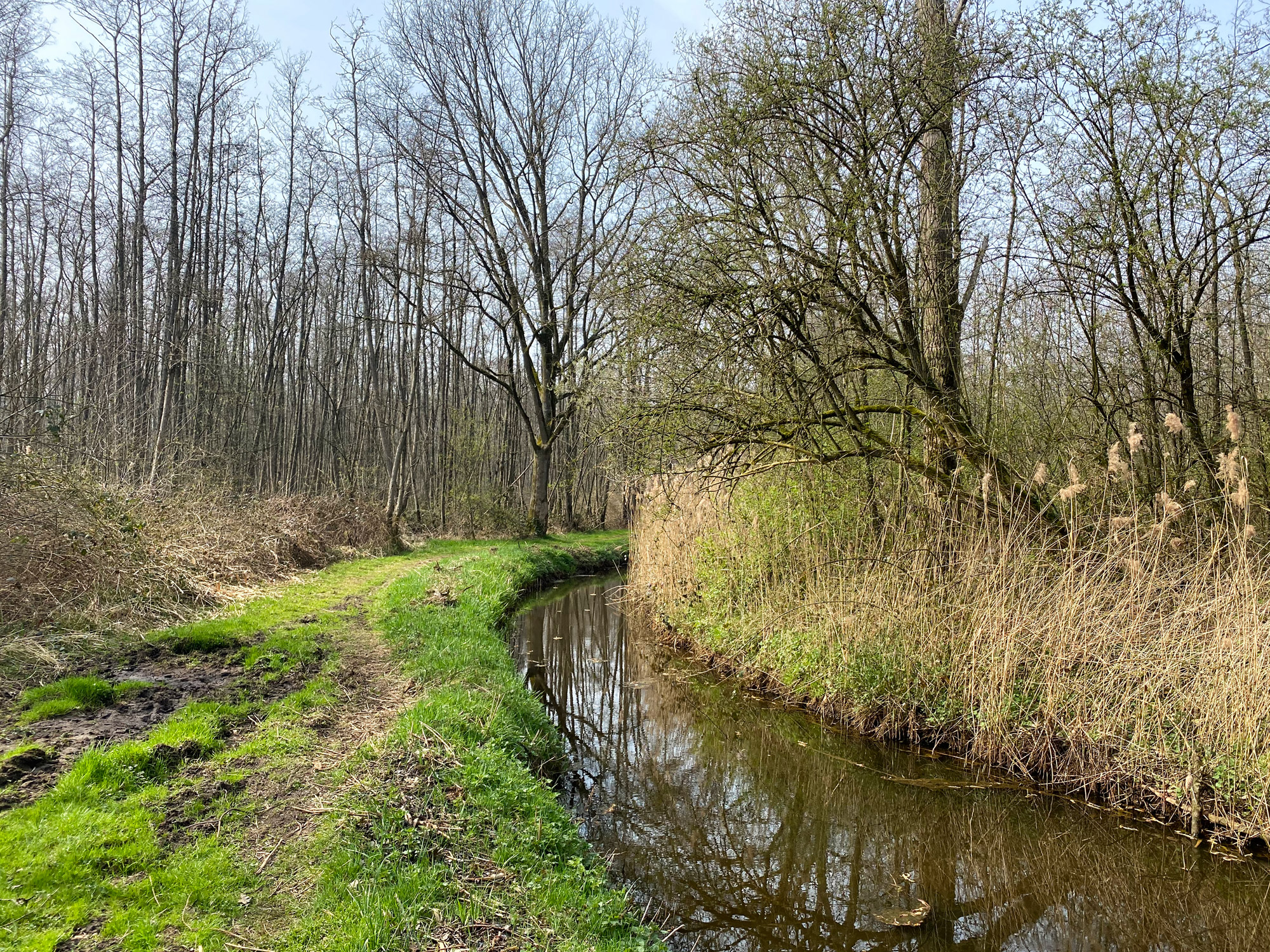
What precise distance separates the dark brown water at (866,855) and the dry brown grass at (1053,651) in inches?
13.6

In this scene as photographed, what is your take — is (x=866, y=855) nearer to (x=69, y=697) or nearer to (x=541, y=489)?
(x=69, y=697)

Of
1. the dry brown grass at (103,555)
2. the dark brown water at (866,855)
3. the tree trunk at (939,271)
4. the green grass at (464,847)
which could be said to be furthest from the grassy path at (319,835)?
the tree trunk at (939,271)

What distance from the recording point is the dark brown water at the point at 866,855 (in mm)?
3967

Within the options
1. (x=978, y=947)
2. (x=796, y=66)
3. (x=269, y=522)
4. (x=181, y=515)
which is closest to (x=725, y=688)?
(x=978, y=947)

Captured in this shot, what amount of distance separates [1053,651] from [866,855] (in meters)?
2.29

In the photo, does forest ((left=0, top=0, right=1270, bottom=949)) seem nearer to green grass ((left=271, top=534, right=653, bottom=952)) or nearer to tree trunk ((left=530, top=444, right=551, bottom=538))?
green grass ((left=271, top=534, right=653, bottom=952))

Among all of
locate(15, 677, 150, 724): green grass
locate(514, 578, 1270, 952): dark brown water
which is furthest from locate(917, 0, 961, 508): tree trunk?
locate(15, 677, 150, 724): green grass

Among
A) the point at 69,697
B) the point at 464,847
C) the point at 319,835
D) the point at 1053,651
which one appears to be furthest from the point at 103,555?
the point at 1053,651

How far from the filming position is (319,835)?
11.9 feet

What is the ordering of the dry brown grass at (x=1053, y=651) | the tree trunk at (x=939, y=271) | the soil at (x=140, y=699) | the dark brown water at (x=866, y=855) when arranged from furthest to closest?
the tree trunk at (x=939, y=271)
the dry brown grass at (x=1053, y=651)
the soil at (x=140, y=699)
the dark brown water at (x=866, y=855)

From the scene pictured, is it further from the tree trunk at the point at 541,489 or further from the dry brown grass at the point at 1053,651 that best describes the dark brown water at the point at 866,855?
the tree trunk at the point at 541,489

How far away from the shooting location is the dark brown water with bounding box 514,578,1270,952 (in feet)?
13.0

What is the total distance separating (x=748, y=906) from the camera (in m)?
4.30

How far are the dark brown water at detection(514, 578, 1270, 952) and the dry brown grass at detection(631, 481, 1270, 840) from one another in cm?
35
